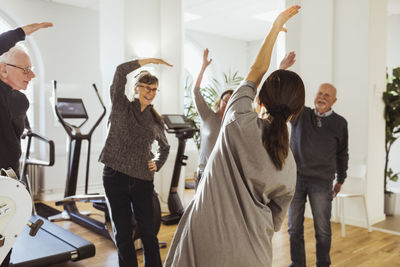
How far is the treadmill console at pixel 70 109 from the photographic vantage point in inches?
176

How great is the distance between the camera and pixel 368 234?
3.97m

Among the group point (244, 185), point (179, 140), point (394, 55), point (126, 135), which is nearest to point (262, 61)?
point (244, 185)

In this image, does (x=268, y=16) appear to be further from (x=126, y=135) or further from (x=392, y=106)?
(x=126, y=135)

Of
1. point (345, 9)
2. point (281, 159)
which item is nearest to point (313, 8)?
point (345, 9)

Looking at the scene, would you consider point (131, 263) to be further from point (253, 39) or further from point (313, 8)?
point (253, 39)

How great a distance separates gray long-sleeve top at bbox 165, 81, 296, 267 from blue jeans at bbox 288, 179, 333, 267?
5.26 feet

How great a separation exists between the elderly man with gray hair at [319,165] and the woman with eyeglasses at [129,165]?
115 centimetres

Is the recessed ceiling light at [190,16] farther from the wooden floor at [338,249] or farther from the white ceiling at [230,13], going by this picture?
the wooden floor at [338,249]

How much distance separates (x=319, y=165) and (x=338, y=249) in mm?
1238

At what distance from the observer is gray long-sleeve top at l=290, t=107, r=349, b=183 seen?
2.71 meters

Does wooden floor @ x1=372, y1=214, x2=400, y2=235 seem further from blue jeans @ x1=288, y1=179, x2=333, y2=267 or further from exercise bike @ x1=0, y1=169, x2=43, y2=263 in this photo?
exercise bike @ x1=0, y1=169, x2=43, y2=263

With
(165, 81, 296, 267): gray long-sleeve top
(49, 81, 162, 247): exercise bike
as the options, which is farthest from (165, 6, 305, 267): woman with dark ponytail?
(49, 81, 162, 247): exercise bike

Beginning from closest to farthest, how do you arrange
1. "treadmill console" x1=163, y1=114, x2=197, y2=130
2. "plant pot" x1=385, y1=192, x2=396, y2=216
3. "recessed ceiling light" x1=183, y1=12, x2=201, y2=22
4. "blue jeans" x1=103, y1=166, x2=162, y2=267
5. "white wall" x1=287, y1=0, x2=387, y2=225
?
1. "blue jeans" x1=103, y1=166, x2=162, y2=267
2. "treadmill console" x1=163, y1=114, x2=197, y2=130
3. "white wall" x1=287, y1=0, x2=387, y2=225
4. "plant pot" x1=385, y1=192, x2=396, y2=216
5. "recessed ceiling light" x1=183, y1=12, x2=201, y2=22

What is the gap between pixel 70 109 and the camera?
4.57 metres
